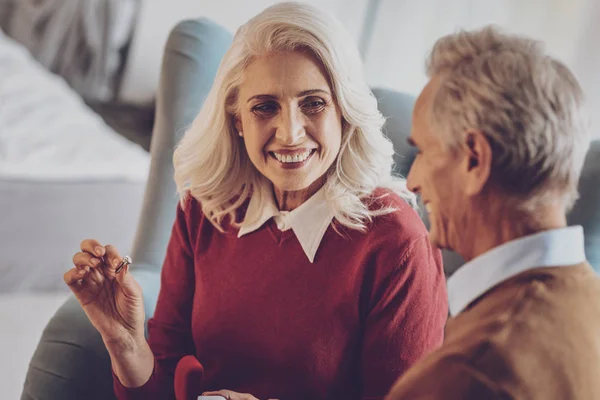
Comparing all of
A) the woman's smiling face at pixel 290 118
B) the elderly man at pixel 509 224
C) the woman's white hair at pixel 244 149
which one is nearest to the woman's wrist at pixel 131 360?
the woman's white hair at pixel 244 149

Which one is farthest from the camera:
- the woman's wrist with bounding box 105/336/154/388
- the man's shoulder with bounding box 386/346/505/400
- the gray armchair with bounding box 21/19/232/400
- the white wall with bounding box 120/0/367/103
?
the white wall with bounding box 120/0/367/103

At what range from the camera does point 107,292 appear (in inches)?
45.7

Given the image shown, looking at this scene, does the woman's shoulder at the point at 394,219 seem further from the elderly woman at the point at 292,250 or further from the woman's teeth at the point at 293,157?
the woman's teeth at the point at 293,157

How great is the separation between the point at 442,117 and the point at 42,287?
6.23 feet

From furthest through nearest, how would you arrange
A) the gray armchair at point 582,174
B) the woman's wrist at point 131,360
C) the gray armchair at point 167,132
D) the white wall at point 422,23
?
the white wall at point 422,23 → the gray armchair at point 167,132 → the gray armchair at point 582,174 → the woman's wrist at point 131,360

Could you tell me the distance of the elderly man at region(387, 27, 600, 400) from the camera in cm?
66

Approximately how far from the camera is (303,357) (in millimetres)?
1159

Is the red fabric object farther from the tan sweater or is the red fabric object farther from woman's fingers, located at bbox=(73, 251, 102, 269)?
the tan sweater

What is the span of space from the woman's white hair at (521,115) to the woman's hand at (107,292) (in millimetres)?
586

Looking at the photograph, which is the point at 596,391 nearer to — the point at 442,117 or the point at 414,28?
the point at 442,117

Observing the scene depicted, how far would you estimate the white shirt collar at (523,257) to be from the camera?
0.71m

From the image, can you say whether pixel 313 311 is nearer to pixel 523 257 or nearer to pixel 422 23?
pixel 523 257

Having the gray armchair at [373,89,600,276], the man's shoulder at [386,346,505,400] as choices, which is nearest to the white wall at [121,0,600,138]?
the gray armchair at [373,89,600,276]

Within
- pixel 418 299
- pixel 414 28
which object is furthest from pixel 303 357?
pixel 414 28
